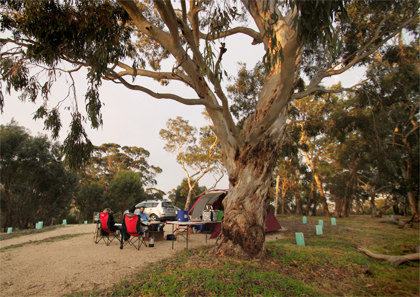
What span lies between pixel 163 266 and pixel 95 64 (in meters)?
3.99

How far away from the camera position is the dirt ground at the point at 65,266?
10.6ft

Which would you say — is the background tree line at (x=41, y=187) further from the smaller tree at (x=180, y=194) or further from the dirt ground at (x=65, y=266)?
the dirt ground at (x=65, y=266)

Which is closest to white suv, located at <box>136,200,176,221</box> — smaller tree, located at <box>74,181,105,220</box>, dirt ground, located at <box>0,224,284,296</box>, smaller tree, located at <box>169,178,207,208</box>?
dirt ground, located at <box>0,224,284,296</box>

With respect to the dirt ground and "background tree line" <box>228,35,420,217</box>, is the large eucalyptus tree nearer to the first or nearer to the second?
the dirt ground

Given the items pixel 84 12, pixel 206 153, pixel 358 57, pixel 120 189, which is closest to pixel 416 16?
pixel 358 57

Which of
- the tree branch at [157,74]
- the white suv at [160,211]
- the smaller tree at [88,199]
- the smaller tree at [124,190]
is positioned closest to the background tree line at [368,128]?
the tree branch at [157,74]

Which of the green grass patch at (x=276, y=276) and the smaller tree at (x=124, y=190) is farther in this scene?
the smaller tree at (x=124, y=190)

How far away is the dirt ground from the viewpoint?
322cm

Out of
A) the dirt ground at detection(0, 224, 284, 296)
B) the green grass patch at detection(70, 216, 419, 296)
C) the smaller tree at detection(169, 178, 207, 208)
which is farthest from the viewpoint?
the smaller tree at detection(169, 178, 207, 208)

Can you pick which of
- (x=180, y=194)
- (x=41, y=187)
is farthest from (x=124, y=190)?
(x=180, y=194)

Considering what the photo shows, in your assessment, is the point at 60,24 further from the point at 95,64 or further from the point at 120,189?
the point at 120,189

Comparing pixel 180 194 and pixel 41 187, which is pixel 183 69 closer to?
pixel 41 187

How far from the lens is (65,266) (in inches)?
163

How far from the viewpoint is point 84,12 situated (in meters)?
5.13
